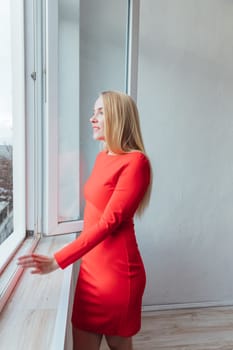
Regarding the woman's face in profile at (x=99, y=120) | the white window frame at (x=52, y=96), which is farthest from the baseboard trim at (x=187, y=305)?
the woman's face in profile at (x=99, y=120)

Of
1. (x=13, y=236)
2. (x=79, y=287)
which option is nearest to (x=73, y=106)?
(x=13, y=236)

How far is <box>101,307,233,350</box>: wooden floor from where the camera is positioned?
2.04m

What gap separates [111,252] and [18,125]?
32.1 inches

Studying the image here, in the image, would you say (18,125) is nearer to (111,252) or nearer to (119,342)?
(111,252)

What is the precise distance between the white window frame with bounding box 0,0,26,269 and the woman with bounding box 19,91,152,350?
1.45 ft

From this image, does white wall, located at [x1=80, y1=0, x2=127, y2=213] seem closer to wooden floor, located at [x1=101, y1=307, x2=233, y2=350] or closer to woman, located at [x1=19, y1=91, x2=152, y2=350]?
woman, located at [x1=19, y1=91, x2=152, y2=350]

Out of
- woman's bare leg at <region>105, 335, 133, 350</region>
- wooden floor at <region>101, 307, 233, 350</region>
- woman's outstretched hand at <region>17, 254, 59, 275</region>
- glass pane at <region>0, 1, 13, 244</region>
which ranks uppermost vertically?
glass pane at <region>0, 1, 13, 244</region>

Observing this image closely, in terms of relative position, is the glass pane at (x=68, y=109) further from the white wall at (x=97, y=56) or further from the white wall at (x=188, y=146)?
the white wall at (x=188, y=146)

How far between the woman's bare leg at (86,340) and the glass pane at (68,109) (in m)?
0.52

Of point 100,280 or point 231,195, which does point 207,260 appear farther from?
point 100,280

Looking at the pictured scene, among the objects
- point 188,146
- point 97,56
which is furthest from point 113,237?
point 188,146

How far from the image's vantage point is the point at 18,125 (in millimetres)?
1536

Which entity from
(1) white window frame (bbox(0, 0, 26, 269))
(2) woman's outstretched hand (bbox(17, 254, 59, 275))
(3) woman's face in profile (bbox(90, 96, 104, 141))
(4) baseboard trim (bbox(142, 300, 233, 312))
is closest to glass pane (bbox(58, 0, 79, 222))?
(1) white window frame (bbox(0, 0, 26, 269))

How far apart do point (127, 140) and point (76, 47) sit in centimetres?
76
